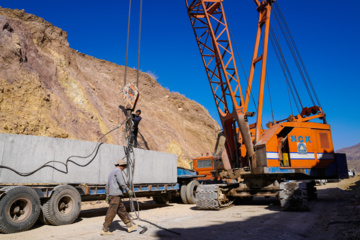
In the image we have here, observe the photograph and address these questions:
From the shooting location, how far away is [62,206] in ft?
29.2

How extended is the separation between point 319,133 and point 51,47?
63.6 feet

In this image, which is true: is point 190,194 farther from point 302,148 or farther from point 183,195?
point 302,148

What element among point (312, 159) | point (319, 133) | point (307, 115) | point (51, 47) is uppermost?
point (51, 47)

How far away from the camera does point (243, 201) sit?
14.4 metres

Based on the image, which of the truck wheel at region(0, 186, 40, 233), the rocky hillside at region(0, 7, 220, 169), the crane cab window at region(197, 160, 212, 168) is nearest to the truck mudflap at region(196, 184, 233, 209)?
the truck wheel at region(0, 186, 40, 233)

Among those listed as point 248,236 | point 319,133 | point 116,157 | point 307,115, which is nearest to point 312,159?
point 319,133

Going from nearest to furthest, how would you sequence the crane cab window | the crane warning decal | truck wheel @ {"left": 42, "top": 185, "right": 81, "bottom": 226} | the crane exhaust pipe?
truck wheel @ {"left": 42, "top": 185, "right": 81, "bottom": 226} → the crane warning decal → the crane exhaust pipe → the crane cab window

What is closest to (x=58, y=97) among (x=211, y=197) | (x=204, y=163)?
(x=204, y=163)

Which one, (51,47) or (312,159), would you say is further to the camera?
(51,47)

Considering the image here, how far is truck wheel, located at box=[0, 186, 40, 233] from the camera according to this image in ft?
23.8

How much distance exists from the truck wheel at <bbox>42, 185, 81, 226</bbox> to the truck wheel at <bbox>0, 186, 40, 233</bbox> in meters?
0.40

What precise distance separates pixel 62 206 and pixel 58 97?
33.4 ft

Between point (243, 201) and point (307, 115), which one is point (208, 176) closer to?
point (243, 201)

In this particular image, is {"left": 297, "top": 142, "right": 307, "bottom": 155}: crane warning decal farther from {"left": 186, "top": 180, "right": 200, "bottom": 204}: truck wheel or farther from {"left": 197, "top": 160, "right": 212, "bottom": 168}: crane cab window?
{"left": 197, "top": 160, "right": 212, "bottom": 168}: crane cab window
